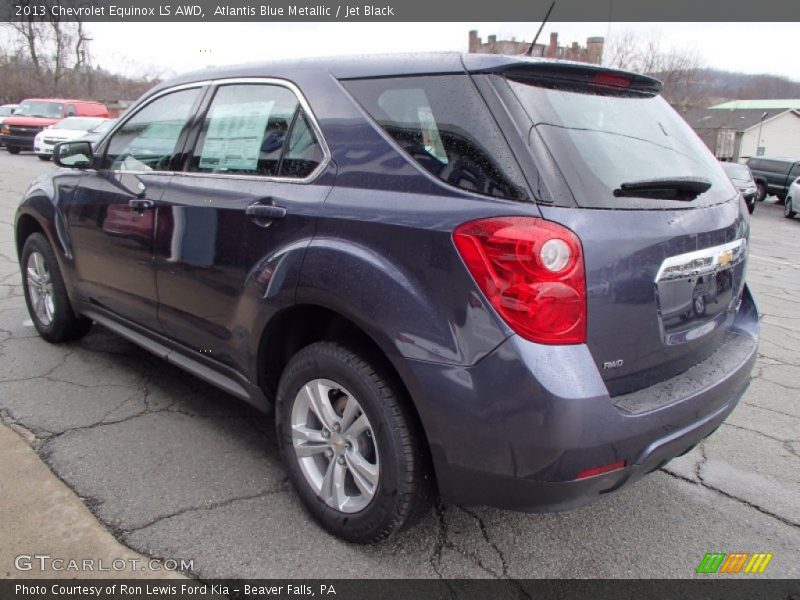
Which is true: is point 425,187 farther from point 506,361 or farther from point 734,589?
point 734,589

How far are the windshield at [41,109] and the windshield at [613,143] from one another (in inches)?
1025

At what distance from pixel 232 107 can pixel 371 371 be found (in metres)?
1.51

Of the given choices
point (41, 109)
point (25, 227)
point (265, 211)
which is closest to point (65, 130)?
point (41, 109)

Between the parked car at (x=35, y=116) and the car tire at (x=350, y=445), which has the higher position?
the parked car at (x=35, y=116)

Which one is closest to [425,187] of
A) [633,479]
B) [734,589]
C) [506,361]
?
[506,361]

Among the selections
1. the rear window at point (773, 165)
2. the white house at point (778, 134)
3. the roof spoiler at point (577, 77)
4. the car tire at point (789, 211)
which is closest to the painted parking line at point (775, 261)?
the roof spoiler at point (577, 77)

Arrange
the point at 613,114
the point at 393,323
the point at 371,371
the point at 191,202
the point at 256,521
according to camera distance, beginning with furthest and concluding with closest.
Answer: the point at 191,202 < the point at 256,521 < the point at 613,114 < the point at 371,371 < the point at 393,323

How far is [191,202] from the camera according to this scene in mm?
2867

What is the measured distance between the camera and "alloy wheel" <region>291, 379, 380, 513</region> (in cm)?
226

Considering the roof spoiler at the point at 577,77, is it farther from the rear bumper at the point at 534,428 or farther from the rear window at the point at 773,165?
the rear window at the point at 773,165

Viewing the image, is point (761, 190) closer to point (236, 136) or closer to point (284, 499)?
point (236, 136)

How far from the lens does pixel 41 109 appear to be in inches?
944

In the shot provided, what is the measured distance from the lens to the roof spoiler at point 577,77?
208 centimetres

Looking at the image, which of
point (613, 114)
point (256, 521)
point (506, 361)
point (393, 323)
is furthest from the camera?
point (256, 521)
